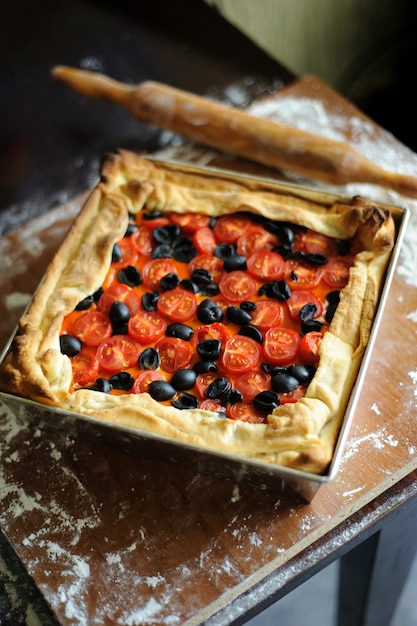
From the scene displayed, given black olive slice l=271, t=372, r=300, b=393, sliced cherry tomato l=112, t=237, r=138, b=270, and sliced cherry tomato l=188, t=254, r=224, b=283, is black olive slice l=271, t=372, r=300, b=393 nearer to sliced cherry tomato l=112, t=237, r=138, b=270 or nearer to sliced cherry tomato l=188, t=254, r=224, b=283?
sliced cherry tomato l=188, t=254, r=224, b=283

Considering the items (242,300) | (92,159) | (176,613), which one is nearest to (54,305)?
(242,300)

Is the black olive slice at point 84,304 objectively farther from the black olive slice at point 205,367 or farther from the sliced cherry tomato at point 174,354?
the black olive slice at point 205,367

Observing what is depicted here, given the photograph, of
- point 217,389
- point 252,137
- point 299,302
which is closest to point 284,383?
point 217,389

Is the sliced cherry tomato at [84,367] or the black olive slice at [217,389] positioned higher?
the black olive slice at [217,389]

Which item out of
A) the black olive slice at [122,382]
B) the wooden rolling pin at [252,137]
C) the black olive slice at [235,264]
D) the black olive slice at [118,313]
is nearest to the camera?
the black olive slice at [122,382]

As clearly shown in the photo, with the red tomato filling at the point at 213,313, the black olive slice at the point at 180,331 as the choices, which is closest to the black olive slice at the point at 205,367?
the red tomato filling at the point at 213,313

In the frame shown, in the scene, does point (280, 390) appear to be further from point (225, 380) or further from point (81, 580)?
point (81, 580)

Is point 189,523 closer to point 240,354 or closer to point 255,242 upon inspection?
point 240,354
